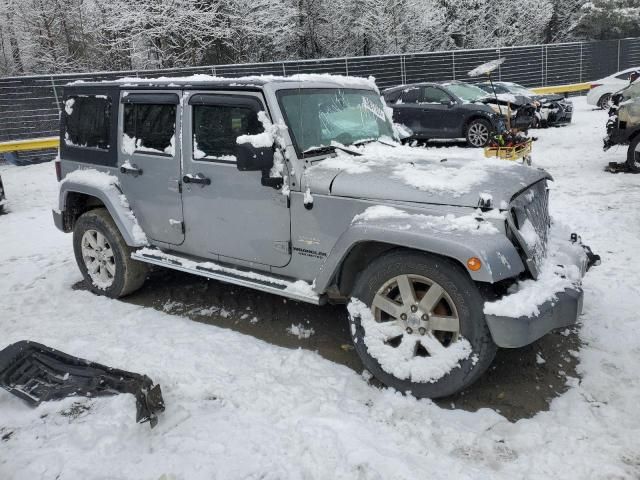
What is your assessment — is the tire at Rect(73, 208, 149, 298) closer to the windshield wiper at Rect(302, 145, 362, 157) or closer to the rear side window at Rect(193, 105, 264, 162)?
the rear side window at Rect(193, 105, 264, 162)

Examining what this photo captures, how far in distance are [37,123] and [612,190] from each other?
603 inches

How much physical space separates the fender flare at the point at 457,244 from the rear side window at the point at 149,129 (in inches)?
80.6

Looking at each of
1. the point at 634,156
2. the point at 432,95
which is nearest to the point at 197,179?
the point at 634,156

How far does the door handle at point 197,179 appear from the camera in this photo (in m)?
4.31

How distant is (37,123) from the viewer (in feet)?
52.7

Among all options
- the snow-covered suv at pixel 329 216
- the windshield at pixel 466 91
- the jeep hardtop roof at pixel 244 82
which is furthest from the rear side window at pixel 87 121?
the windshield at pixel 466 91

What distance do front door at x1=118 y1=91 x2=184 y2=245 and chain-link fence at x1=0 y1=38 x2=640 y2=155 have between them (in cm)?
787

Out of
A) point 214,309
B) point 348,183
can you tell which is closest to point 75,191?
point 214,309

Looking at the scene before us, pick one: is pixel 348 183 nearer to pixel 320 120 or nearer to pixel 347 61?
pixel 320 120

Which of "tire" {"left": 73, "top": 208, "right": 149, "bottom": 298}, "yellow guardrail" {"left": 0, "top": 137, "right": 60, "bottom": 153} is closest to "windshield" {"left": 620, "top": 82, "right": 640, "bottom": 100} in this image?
"tire" {"left": 73, "top": 208, "right": 149, "bottom": 298}

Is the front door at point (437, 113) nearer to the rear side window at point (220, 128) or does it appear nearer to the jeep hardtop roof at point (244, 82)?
the jeep hardtop roof at point (244, 82)

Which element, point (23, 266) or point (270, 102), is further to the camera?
point (23, 266)

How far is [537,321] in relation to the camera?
3.03 meters

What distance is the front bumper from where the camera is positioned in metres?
2.99
